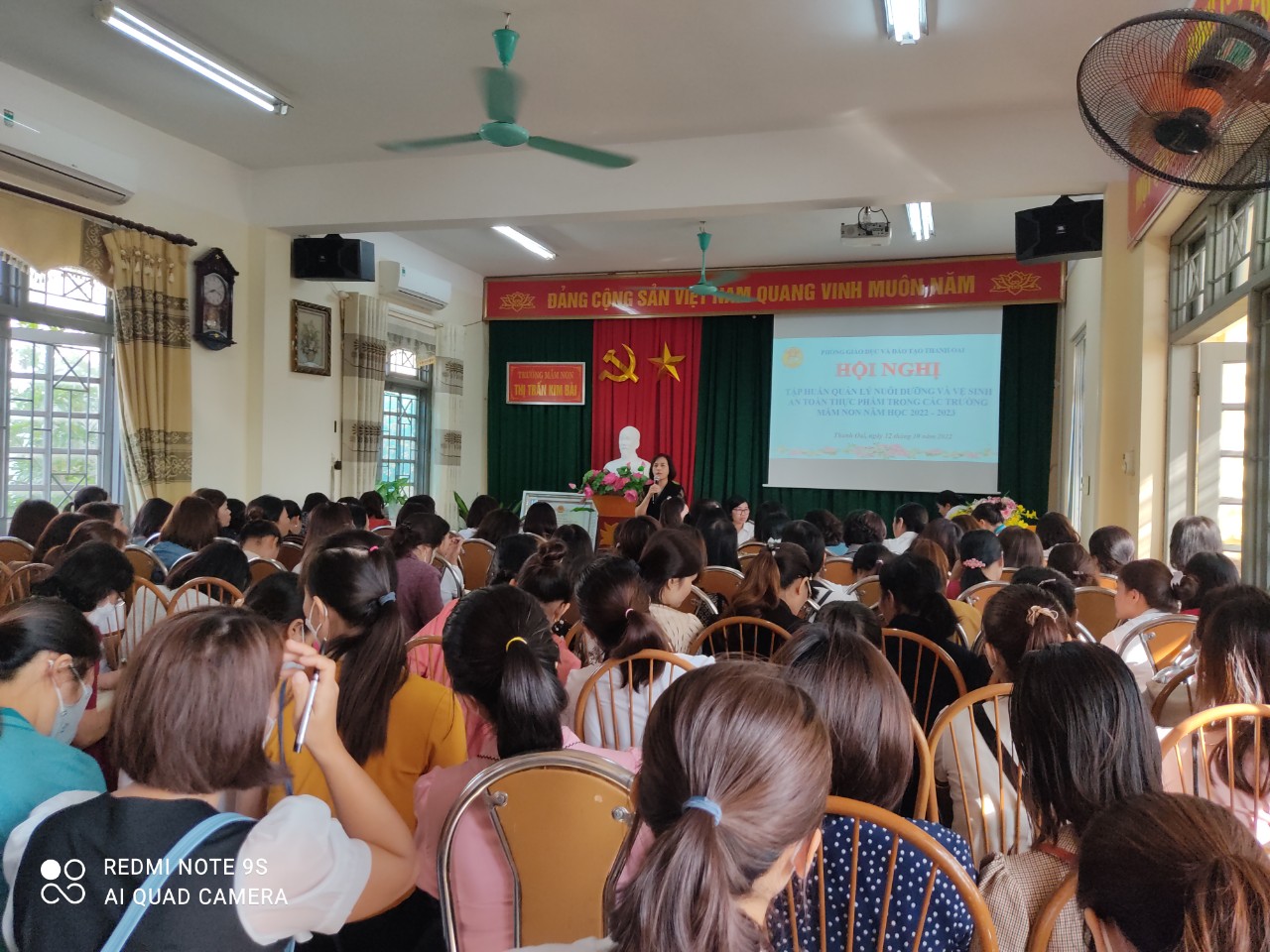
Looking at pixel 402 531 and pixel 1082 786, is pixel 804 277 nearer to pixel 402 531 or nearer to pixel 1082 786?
pixel 402 531

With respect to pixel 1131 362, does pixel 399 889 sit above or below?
below

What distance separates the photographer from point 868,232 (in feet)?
21.7

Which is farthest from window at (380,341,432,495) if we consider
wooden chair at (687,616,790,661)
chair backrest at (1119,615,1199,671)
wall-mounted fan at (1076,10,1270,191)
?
wall-mounted fan at (1076,10,1270,191)

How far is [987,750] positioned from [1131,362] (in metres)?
4.26

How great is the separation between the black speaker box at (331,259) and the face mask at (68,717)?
5176mm

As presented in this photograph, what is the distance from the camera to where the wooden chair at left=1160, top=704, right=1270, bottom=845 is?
4.83 ft

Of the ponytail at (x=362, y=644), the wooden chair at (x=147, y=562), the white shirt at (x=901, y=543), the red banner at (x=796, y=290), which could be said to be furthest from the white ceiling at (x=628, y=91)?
the ponytail at (x=362, y=644)

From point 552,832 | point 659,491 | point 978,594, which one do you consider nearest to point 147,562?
point 552,832

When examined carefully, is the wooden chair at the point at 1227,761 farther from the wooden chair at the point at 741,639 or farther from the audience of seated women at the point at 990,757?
the wooden chair at the point at 741,639

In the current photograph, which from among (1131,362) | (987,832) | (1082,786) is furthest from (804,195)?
(1082,786)

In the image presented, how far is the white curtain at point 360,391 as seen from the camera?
7.43 metres

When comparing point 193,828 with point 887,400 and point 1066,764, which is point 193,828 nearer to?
point 1066,764

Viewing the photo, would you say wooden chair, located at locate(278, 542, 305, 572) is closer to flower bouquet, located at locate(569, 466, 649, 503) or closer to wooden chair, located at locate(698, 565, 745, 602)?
wooden chair, located at locate(698, 565, 745, 602)

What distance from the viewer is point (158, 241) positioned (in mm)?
5625
